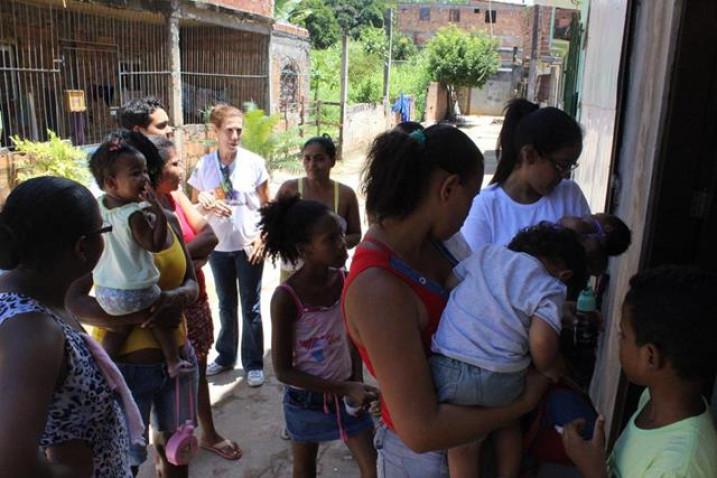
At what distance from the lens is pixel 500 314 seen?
125 cm

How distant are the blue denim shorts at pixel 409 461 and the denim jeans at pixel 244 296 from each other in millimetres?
2585

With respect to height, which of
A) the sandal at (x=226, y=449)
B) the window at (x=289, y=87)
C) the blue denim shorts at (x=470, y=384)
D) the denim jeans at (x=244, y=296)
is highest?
the window at (x=289, y=87)

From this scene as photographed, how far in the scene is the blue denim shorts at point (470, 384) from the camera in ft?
4.15

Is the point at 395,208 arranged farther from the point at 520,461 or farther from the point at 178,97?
the point at 178,97

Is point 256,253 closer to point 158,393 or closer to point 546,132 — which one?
point 158,393

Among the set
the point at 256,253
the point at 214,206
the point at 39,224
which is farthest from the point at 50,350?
the point at 256,253

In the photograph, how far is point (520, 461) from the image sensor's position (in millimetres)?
1486

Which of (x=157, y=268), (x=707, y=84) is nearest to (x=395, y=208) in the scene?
(x=707, y=84)

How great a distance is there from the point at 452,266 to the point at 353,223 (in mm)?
2280

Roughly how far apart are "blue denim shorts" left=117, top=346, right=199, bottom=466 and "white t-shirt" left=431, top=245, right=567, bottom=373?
149cm

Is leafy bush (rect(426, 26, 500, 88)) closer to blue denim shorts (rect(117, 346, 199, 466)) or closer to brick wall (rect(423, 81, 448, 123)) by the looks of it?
brick wall (rect(423, 81, 448, 123))

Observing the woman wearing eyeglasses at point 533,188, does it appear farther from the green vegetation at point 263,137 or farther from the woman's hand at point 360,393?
the green vegetation at point 263,137

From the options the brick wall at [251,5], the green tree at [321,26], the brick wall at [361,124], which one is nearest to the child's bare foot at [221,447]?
the brick wall at [251,5]

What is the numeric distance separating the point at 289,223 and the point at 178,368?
73 cm
